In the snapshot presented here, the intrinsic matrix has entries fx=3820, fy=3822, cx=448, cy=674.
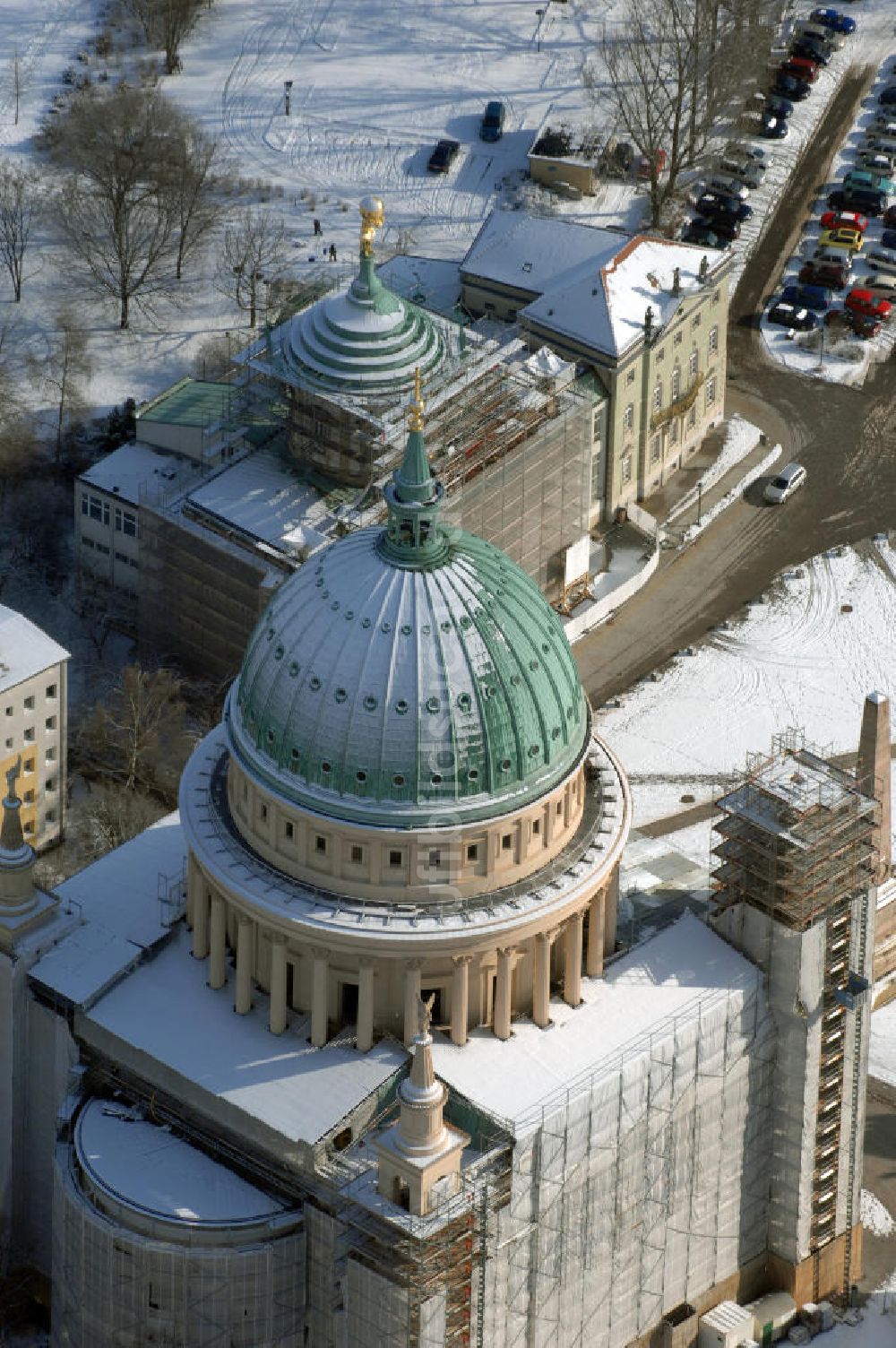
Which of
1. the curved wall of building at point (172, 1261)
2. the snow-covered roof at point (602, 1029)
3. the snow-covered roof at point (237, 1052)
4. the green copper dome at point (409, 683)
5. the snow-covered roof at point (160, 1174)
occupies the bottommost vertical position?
the curved wall of building at point (172, 1261)

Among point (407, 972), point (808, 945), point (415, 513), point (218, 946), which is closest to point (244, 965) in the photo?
point (218, 946)

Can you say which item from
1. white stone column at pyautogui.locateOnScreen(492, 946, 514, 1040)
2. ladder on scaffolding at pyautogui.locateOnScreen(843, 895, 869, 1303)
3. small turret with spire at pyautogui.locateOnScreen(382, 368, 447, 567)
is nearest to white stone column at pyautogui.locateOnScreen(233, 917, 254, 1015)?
white stone column at pyautogui.locateOnScreen(492, 946, 514, 1040)

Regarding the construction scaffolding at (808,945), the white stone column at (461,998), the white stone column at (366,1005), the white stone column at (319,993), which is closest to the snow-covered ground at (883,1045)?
the construction scaffolding at (808,945)

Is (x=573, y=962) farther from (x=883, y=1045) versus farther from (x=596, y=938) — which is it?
(x=883, y=1045)

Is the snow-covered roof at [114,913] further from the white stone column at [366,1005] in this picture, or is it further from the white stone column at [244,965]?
the white stone column at [366,1005]

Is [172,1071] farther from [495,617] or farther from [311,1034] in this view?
[495,617]

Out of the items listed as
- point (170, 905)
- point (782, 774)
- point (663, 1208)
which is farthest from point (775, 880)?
point (170, 905)
